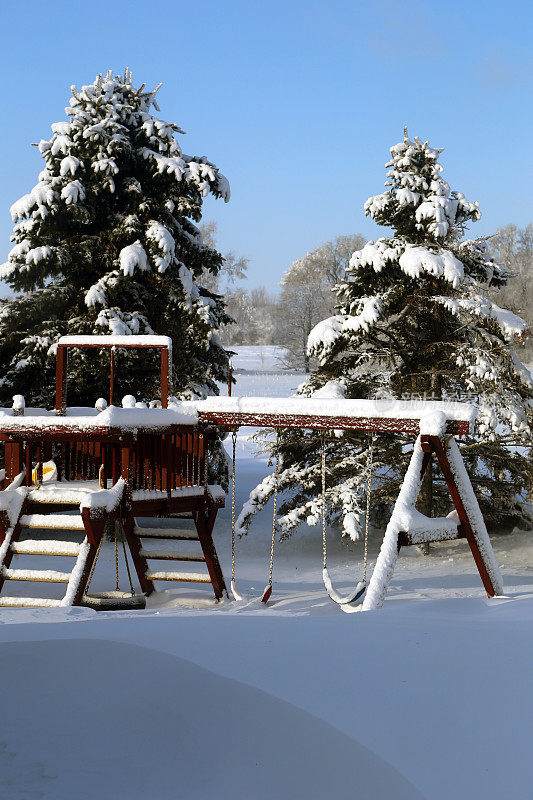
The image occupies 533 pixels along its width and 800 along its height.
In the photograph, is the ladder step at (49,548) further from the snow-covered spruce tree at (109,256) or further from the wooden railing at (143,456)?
the snow-covered spruce tree at (109,256)

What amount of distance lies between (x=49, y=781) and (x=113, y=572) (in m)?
10.3

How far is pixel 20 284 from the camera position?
54.4ft

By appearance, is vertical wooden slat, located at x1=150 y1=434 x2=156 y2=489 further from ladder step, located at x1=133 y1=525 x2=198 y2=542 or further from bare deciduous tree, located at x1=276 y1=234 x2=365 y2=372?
bare deciduous tree, located at x1=276 y1=234 x2=365 y2=372

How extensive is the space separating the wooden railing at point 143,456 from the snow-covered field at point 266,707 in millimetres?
3042

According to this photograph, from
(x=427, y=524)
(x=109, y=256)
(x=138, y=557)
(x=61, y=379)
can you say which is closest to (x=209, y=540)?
(x=138, y=557)

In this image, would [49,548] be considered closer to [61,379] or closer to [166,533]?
[166,533]

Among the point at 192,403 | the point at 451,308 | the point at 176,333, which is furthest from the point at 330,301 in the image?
the point at 192,403

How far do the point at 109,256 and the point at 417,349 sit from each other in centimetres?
695

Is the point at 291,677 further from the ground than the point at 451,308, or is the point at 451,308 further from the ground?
the point at 451,308

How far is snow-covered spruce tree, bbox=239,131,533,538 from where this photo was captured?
13141mm

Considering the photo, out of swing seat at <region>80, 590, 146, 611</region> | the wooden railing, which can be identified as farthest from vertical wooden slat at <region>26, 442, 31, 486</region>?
swing seat at <region>80, 590, 146, 611</region>

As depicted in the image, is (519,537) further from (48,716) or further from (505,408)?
(48,716)

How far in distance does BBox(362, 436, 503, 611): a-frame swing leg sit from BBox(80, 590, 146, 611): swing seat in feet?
9.80

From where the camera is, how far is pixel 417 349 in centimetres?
1461
